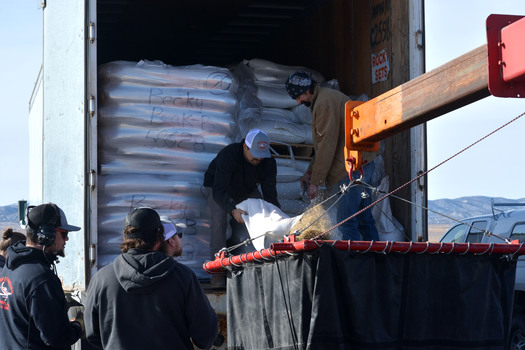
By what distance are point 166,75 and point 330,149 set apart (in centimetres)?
136

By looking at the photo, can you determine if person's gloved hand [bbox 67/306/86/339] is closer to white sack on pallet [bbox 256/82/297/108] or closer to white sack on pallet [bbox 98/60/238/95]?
white sack on pallet [bbox 98/60/238/95]

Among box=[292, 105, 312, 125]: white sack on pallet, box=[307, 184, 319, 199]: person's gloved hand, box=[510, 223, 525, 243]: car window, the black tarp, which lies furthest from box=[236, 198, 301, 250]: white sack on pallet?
box=[510, 223, 525, 243]: car window

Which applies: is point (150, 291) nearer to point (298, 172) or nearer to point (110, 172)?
point (110, 172)

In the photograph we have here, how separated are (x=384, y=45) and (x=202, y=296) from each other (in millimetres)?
3568

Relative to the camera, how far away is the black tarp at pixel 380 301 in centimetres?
399

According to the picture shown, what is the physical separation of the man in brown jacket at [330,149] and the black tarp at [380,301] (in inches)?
81.9

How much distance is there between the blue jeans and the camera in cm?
631

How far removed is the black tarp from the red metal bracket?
115cm

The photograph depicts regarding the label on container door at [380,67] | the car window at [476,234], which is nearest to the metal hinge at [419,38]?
the label on container door at [380,67]

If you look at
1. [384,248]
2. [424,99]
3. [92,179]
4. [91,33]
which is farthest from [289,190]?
[424,99]

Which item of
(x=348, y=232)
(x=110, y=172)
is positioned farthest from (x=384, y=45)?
(x=110, y=172)

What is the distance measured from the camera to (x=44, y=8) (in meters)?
7.20

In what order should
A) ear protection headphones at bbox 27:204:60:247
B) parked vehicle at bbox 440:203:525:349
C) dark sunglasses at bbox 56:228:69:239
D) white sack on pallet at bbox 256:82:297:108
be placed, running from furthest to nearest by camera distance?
parked vehicle at bbox 440:203:525:349, white sack on pallet at bbox 256:82:297:108, dark sunglasses at bbox 56:228:69:239, ear protection headphones at bbox 27:204:60:247

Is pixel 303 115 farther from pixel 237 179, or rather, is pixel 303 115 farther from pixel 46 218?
pixel 46 218
